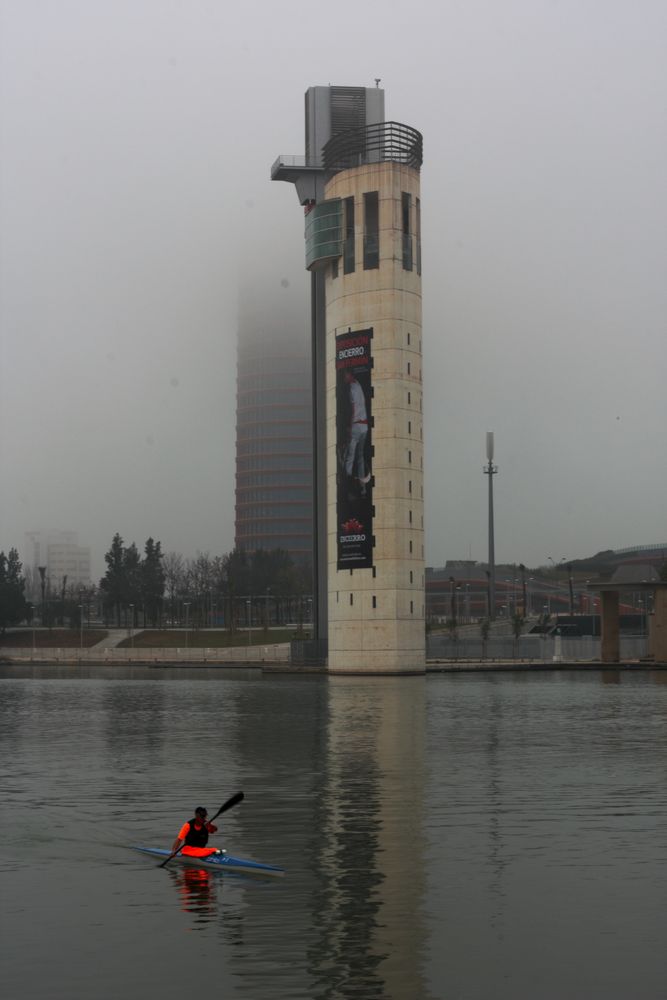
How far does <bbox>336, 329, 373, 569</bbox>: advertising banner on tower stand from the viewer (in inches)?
5172

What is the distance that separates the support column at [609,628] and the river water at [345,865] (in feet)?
257

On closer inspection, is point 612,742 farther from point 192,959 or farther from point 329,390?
point 329,390

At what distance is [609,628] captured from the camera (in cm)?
14575

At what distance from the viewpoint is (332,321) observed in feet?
449

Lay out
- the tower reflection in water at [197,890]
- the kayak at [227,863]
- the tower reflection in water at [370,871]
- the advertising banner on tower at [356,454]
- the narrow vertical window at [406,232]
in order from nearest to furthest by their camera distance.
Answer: the tower reflection in water at [370,871]
the tower reflection in water at [197,890]
the kayak at [227,863]
the advertising banner on tower at [356,454]
the narrow vertical window at [406,232]

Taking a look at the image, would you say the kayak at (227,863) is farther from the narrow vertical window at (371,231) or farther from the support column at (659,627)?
the support column at (659,627)

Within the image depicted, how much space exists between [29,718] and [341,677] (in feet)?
194

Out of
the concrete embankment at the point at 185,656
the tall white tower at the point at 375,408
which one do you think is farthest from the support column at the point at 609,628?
the concrete embankment at the point at 185,656

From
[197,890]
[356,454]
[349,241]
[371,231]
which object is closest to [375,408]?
[356,454]

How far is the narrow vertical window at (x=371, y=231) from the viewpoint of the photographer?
133 m

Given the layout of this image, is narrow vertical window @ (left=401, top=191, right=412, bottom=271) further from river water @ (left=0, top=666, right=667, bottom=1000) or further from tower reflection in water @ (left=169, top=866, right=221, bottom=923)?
tower reflection in water @ (left=169, top=866, right=221, bottom=923)

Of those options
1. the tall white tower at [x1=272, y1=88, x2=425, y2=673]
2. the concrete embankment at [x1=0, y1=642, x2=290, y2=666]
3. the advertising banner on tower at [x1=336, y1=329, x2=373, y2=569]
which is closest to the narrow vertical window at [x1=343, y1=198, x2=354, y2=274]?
Answer: the tall white tower at [x1=272, y1=88, x2=425, y2=673]

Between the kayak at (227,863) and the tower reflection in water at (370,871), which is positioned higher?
the kayak at (227,863)

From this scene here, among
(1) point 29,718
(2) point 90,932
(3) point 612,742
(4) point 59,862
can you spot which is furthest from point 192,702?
(2) point 90,932
